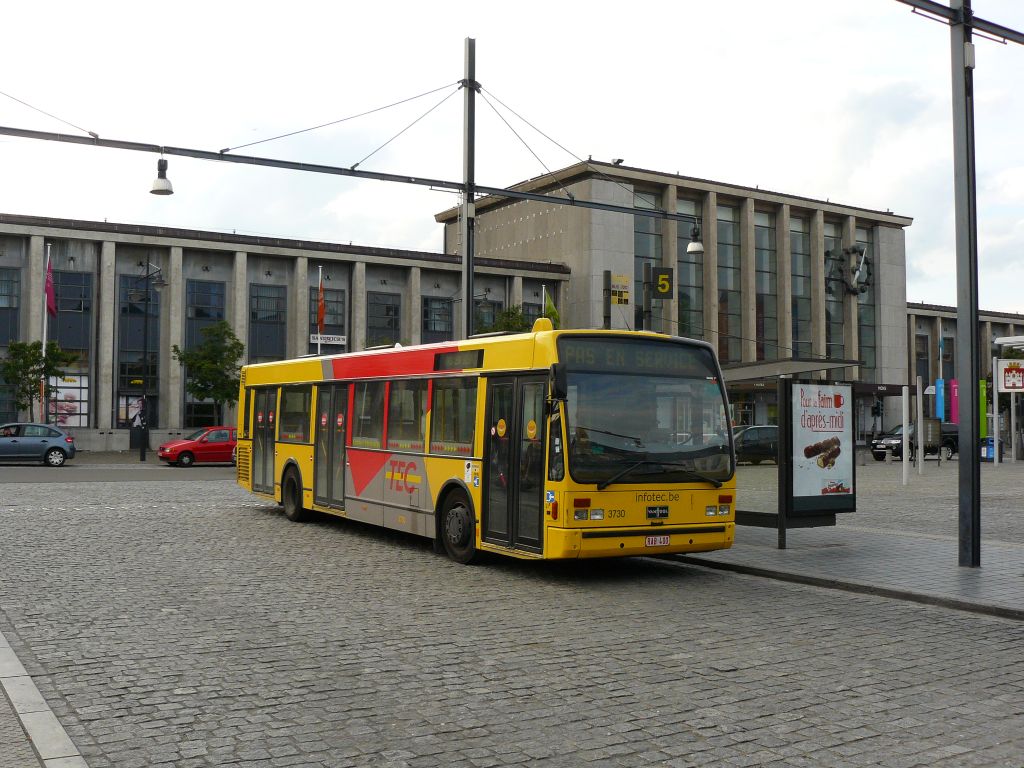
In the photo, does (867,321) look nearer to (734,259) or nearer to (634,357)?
(734,259)

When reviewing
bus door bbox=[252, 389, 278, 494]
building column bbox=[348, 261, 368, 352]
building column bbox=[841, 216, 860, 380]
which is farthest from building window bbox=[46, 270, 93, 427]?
building column bbox=[841, 216, 860, 380]

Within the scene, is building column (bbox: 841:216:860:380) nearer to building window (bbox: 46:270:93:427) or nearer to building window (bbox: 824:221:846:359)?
building window (bbox: 824:221:846:359)

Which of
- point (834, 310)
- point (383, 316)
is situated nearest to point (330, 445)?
point (383, 316)

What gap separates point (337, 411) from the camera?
16.1 meters

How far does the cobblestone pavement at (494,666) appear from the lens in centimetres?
527

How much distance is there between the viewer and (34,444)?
3662 cm

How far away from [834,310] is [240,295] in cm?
4211

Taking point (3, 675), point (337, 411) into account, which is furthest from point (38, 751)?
point (337, 411)

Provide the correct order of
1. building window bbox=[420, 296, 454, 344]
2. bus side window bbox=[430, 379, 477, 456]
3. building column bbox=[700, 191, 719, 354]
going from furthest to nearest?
1. building column bbox=[700, 191, 719, 354]
2. building window bbox=[420, 296, 454, 344]
3. bus side window bbox=[430, 379, 477, 456]

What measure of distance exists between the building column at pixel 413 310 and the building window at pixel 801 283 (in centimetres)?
2687

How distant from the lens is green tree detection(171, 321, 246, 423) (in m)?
50.3

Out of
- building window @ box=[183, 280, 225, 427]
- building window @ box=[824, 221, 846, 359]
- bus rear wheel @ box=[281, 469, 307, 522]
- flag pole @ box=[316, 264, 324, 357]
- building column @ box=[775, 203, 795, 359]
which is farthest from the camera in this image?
building window @ box=[824, 221, 846, 359]

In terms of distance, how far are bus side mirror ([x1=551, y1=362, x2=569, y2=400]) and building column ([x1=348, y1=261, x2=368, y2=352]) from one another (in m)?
50.2

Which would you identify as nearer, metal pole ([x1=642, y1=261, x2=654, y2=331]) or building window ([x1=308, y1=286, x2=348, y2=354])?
metal pole ([x1=642, y1=261, x2=654, y2=331])
